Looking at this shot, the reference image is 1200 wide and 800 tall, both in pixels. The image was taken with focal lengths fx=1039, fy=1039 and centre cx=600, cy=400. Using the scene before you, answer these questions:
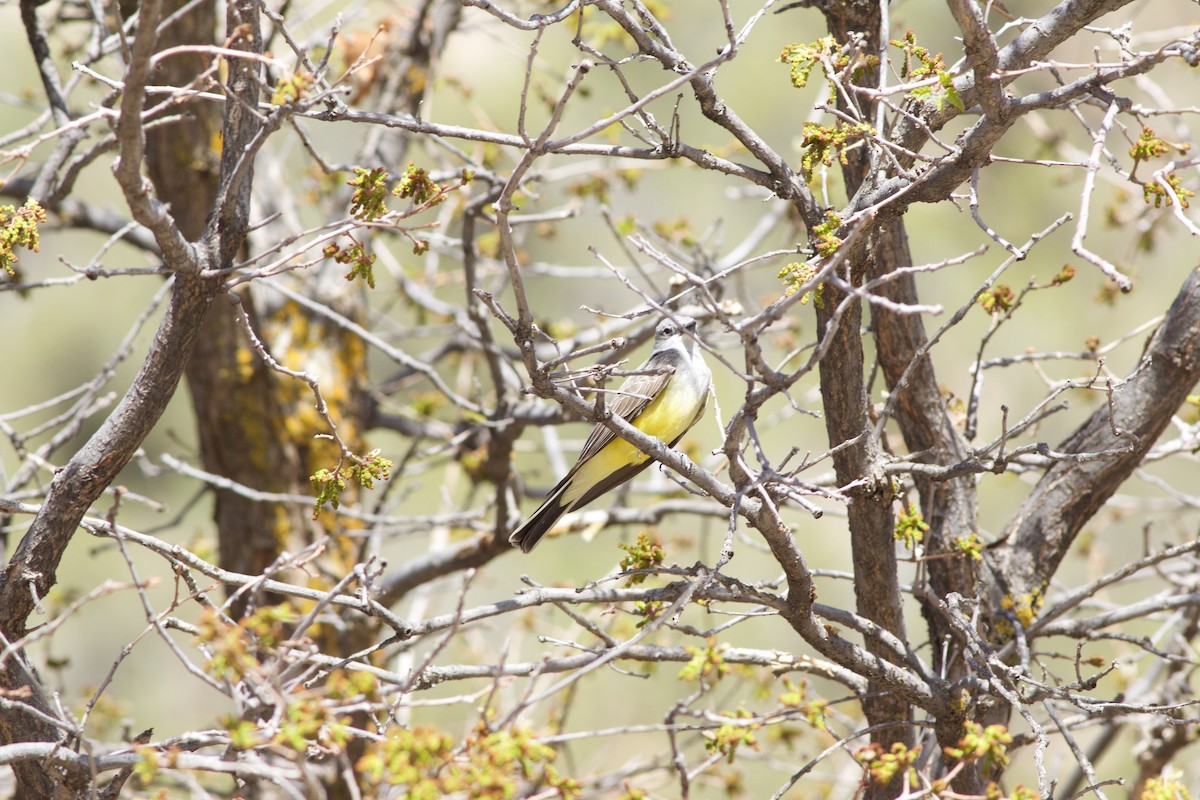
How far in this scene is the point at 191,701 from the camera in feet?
47.3

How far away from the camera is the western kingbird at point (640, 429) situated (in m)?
4.32

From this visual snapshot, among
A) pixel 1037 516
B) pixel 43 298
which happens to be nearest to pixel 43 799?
pixel 1037 516

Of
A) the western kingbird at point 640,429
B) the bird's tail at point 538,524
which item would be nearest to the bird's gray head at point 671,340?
the western kingbird at point 640,429

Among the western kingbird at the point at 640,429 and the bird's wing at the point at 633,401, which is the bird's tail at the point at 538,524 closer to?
the western kingbird at the point at 640,429

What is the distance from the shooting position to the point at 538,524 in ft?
14.1

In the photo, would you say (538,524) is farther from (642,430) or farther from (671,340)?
(671,340)

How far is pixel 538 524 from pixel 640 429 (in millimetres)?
578

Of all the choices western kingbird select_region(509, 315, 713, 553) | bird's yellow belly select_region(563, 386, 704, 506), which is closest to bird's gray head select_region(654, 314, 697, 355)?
western kingbird select_region(509, 315, 713, 553)

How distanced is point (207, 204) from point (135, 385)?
2.50 metres

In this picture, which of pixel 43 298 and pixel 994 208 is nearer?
pixel 43 298

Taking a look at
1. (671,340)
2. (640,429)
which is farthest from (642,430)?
(671,340)

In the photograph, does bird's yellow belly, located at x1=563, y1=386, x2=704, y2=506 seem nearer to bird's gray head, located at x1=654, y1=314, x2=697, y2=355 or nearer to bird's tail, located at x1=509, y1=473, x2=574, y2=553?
bird's tail, located at x1=509, y1=473, x2=574, y2=553

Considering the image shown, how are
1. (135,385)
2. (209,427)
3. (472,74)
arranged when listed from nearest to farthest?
(135,385), (209,427), (472,74)

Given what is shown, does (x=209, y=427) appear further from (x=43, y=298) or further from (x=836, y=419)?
(x=43, y=298)
